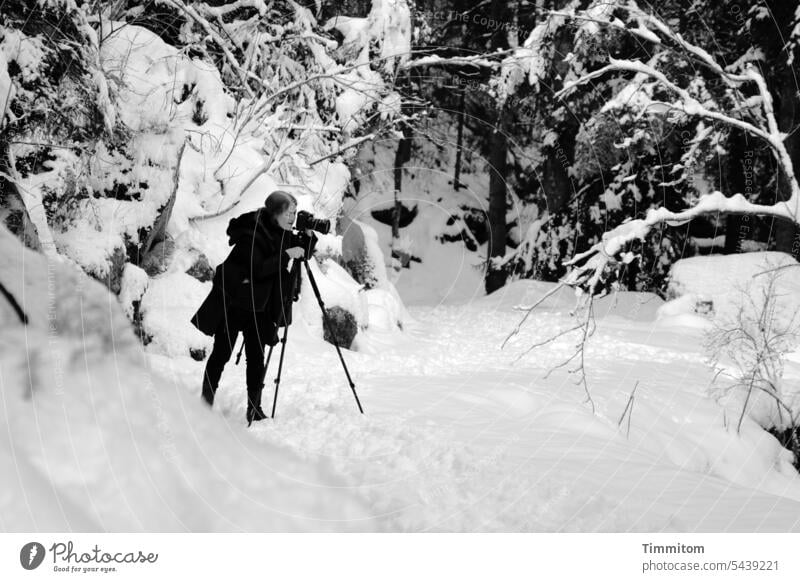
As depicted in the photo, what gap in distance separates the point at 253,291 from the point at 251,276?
76 mm

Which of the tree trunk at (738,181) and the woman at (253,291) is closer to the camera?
the woman at (253,291)

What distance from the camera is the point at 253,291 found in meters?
3.17

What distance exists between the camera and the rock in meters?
6.05

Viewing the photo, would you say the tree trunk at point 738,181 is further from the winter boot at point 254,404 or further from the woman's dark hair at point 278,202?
the winter boot at point 254,404

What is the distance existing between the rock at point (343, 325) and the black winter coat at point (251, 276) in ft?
8.91

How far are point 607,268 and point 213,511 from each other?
2886 mm

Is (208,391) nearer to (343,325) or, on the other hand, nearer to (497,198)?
(343,325)

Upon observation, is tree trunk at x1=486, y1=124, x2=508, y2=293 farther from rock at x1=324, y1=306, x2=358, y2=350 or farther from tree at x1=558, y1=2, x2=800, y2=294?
tree at x1=558, y1=2, x2=800, y2=294

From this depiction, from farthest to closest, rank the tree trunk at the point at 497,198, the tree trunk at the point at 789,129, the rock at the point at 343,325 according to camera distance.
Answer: the tree trunk at the point at 497,198
the tree trunk at the point at 789,129
the rock at the point at 343,325

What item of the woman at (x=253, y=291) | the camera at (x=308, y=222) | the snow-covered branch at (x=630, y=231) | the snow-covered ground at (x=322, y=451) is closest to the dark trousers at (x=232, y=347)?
the woman at (x=253, y=291)

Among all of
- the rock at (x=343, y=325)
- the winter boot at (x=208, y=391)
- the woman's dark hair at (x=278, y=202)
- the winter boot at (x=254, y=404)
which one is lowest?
the rock at (x=343, y=325)

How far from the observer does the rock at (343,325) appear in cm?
605

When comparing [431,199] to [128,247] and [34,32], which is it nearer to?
[128,247]
